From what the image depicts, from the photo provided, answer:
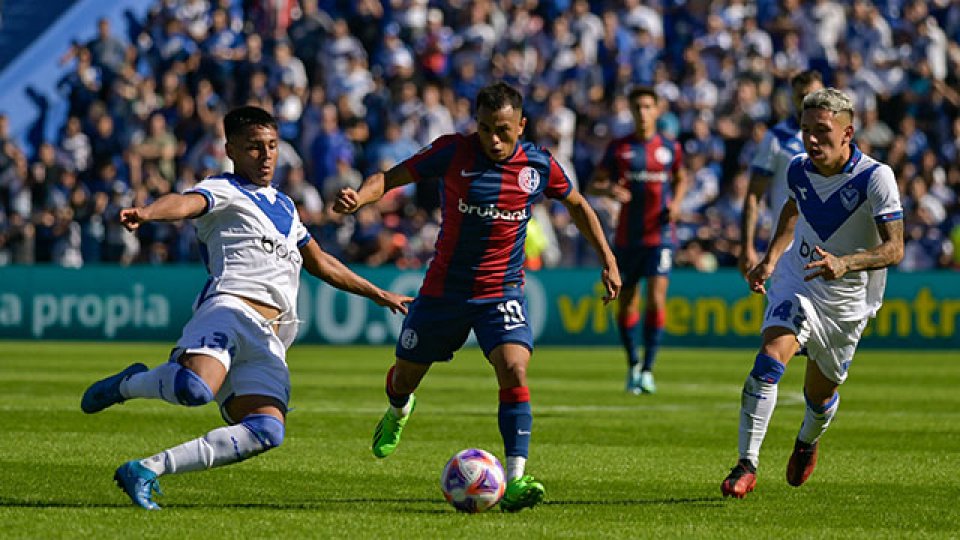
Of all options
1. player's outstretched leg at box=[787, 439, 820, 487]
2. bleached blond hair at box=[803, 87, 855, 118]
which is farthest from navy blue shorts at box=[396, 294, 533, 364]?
bleached blond hair at box=[803, 87, 855, 118]

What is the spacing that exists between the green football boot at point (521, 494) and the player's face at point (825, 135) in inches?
92.3

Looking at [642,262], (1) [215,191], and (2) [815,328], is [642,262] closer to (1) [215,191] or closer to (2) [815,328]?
(2) [815,328]

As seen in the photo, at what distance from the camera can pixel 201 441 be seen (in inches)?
292

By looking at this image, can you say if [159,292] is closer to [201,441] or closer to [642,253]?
[642,253]

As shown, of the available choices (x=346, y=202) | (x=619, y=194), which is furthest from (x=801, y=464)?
(x=619, y=194)

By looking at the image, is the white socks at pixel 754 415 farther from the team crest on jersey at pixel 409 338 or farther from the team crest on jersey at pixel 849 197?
the team crest on jersey at pixel 409 338

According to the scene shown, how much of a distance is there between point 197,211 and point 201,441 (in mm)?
1038

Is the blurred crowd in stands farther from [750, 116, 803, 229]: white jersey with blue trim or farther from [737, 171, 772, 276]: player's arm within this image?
[737, 171, 772, 276]: player's arm

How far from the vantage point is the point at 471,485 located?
7.68 metres

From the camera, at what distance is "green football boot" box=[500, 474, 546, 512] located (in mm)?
7613

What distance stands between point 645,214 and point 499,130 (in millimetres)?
7990

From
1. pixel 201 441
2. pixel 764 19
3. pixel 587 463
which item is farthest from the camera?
pixel 764 19

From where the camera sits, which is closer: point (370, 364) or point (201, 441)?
point (201, 441)

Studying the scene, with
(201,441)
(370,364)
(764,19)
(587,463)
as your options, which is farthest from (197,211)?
(764,19)
